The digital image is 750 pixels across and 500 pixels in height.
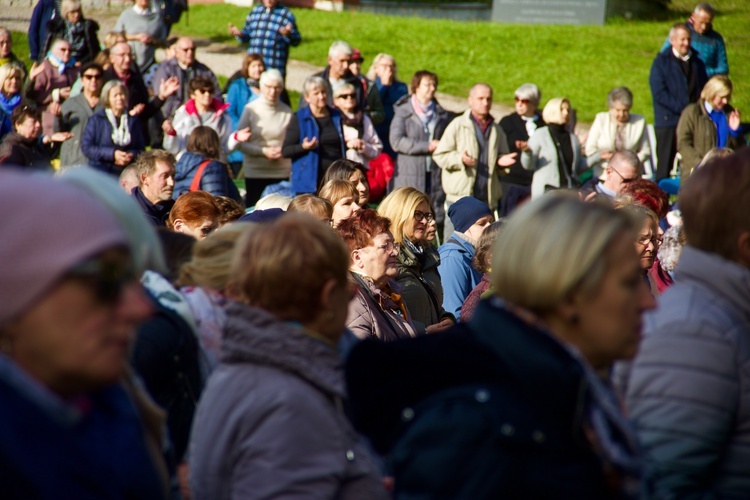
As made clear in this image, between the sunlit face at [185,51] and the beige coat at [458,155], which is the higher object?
the sunlit face at [185,51]

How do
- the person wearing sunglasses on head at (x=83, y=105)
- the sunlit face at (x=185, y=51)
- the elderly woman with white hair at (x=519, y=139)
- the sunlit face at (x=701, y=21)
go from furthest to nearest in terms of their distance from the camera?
1. the sunlit face at (x=701, y=21)
2. the sunlit face at (x=185, y=51)
3. the elderly woman with white hair at (x=519, y=139)
4. the person wearing sunglasses on head at (x=83, y=105)

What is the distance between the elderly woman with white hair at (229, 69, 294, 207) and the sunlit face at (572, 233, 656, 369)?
8.71m

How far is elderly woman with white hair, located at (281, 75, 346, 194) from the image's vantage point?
10.2 m

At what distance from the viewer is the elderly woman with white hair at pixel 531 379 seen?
2.08 metres

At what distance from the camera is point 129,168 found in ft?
25.3

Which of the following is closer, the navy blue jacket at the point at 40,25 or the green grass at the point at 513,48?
the navy blue jacket at the point at 40,25

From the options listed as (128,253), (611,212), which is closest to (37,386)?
(128,253)


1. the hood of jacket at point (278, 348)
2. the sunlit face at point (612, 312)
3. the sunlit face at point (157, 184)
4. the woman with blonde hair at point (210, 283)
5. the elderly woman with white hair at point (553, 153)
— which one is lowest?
the elderly woman with white hair at point (553, 153)

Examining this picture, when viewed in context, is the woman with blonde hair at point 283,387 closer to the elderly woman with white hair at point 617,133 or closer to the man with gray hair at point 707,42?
the elderly woman with white hair at point 617,133

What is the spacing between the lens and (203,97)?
1086 centimetres

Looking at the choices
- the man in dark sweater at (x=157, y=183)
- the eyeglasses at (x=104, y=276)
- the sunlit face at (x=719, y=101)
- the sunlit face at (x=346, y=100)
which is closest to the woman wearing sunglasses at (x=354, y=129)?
the sunlit face at (x=346, y=100)

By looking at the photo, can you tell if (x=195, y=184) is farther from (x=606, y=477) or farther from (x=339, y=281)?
(x=606, y=477)

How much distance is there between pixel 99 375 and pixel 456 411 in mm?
765

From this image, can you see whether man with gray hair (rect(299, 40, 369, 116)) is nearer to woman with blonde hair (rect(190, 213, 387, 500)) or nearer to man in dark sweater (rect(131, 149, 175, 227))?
man in dark sweater (rect(131, 149, 175, 227))
